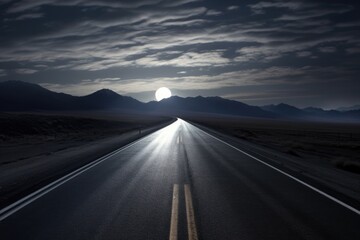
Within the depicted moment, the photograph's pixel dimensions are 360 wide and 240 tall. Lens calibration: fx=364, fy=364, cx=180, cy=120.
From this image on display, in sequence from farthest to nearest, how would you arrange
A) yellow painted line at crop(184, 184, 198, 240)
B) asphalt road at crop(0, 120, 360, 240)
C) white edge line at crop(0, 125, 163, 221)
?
1. white edge line at crop(0, 125, 163, 221)
2. asphalt road at crop(0, 120, 360, 240)
3. yellow painted line at crop(184, 184, 198, 240)

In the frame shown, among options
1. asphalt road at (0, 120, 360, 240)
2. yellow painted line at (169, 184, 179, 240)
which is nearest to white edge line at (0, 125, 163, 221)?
asphalt road at (0, 120, 360, 240)

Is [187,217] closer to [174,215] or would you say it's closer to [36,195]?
[174,215]

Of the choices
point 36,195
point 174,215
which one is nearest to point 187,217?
point 174,215

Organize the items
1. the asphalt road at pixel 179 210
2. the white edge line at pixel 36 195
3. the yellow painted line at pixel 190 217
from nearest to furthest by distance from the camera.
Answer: the yellow painted line at pixel 190 217 → the asphalt road at pixel 179 210 → the white edge line at pixel 36 195

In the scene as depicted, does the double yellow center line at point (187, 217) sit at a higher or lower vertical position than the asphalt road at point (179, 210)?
higher

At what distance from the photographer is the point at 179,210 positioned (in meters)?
7.56

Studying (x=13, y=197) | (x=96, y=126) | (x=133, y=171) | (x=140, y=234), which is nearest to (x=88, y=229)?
(x=140, y=234)

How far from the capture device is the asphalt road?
242 inches

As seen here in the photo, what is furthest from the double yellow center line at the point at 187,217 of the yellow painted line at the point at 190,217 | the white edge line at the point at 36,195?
the white edge line at the point at 36,195

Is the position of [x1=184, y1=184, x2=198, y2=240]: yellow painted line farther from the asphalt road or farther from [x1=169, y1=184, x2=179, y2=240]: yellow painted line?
[x1=169, y1=184, x2=179, y2=240]: yellow painted line

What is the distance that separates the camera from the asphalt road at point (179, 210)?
20.2ft

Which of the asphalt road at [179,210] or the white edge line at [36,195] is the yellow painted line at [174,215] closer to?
the asphalt road at [179,210]

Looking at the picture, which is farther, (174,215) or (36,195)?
(36,195)

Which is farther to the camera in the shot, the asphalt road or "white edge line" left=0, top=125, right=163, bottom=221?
"white edge line" left=0, top=125, right=163, bottom=221
